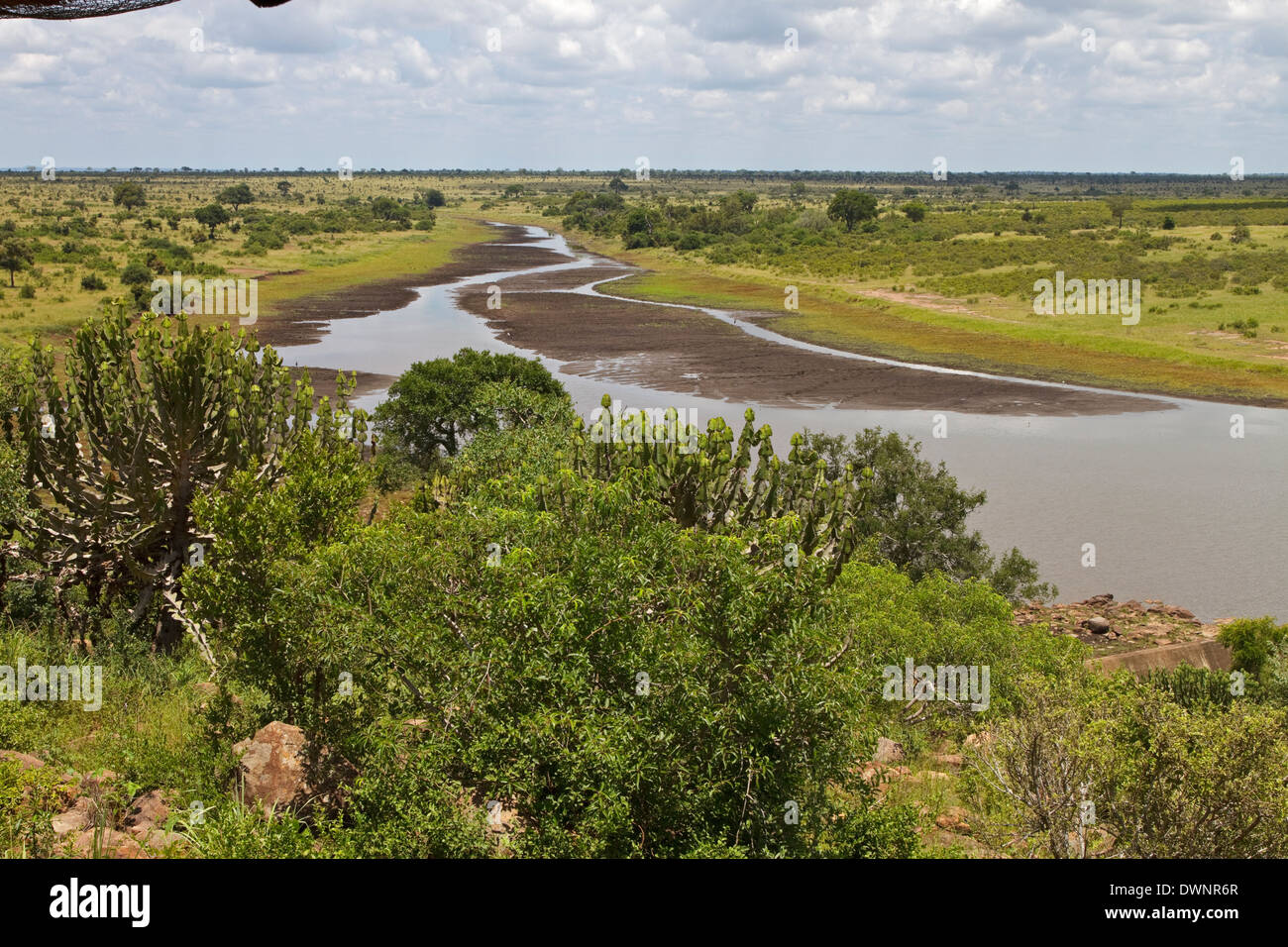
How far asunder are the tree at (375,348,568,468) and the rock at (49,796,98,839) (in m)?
20.6

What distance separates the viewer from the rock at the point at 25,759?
7.52 metres

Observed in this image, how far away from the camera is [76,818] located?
281 inches

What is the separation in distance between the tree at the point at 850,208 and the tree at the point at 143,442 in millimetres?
93758

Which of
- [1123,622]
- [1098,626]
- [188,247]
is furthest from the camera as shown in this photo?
[188,247]

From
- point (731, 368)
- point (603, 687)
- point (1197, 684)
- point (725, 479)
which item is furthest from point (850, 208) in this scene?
point (603, 687)

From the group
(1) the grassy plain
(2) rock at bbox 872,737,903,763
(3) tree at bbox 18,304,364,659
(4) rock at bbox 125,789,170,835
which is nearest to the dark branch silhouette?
(4) rock at bbox 125,789,170,835

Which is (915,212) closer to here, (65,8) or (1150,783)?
(1150,783)

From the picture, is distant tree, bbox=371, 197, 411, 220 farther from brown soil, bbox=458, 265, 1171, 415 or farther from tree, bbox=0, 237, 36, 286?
tree, bbox=0, 237, 36, 286

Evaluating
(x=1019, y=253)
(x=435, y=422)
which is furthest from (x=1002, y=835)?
(x=1019, y=253)

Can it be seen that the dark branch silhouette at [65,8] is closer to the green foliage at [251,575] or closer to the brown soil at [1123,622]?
the green foliage at [251,575]

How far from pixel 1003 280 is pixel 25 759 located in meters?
63.0

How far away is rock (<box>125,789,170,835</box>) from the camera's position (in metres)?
7.44

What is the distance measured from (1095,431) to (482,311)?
108 ft

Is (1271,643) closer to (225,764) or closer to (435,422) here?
(225,764)
